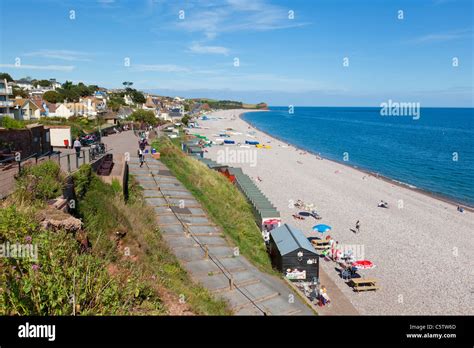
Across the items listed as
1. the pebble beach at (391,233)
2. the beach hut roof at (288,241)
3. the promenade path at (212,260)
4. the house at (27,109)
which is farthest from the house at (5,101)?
the beach hut roof at (288,241)

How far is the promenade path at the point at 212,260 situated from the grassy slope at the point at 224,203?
39.6 inches

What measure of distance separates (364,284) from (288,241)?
4.64 metres

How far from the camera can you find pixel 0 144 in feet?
48.4

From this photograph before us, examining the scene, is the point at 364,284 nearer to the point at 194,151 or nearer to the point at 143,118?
the point at 194,151

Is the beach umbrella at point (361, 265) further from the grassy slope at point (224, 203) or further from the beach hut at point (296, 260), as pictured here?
the grassy slope at point (224, 203)

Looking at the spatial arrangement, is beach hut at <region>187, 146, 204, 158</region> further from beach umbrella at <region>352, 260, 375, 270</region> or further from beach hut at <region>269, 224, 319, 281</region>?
beach hut at <region>269, 224, 319, 281</region>

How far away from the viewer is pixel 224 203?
24.0 m

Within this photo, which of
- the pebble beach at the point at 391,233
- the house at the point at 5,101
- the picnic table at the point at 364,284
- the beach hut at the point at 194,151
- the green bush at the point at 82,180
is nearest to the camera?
the green bush at the point at 82,180

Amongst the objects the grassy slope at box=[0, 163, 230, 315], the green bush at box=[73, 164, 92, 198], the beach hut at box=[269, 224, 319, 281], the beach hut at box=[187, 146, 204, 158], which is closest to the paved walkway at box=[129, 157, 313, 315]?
the grassy slope at box=[0, 163, 230, 315]

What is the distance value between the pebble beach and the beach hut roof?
314cm

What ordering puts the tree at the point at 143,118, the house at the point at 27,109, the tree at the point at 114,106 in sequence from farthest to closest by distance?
the tree at the point at 114,106
the tree at the point at 143,118
the house at the point at 27,109

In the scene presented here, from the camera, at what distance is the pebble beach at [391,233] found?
60.3 feet
